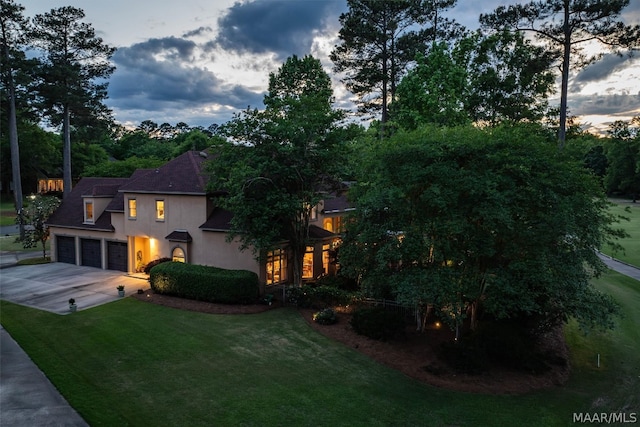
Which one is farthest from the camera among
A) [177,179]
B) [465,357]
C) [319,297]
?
[177,179]

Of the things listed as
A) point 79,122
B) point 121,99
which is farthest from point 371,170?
point 121,99

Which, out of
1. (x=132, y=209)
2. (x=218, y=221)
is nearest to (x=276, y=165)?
(x=218, y=221)

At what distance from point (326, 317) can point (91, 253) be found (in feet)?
→ 64.1

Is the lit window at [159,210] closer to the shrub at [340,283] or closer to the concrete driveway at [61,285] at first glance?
the concrete driveway at [61,285]

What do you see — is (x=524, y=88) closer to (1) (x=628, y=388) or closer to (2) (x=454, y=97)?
(2) (x=454, y=97)

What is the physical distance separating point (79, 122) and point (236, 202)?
102 feet

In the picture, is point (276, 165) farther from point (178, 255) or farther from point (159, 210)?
point (159, 210)

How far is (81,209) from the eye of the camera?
28641 millimetres

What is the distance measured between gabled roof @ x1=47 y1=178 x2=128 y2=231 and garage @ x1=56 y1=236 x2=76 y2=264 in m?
1.15

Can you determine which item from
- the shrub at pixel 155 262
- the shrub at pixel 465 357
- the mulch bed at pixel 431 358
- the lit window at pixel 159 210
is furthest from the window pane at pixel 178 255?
the shrub at pixel 465 357

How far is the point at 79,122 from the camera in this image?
130 feet

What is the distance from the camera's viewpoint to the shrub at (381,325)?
15172mm

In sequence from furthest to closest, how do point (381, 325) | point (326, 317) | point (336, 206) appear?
1. point (336, 206)
2. point (326, 317)
3. point (381, 325)

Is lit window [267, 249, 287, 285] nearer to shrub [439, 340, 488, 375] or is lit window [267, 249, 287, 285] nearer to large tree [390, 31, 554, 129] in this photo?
shrub [439, 340, 488, 375]
